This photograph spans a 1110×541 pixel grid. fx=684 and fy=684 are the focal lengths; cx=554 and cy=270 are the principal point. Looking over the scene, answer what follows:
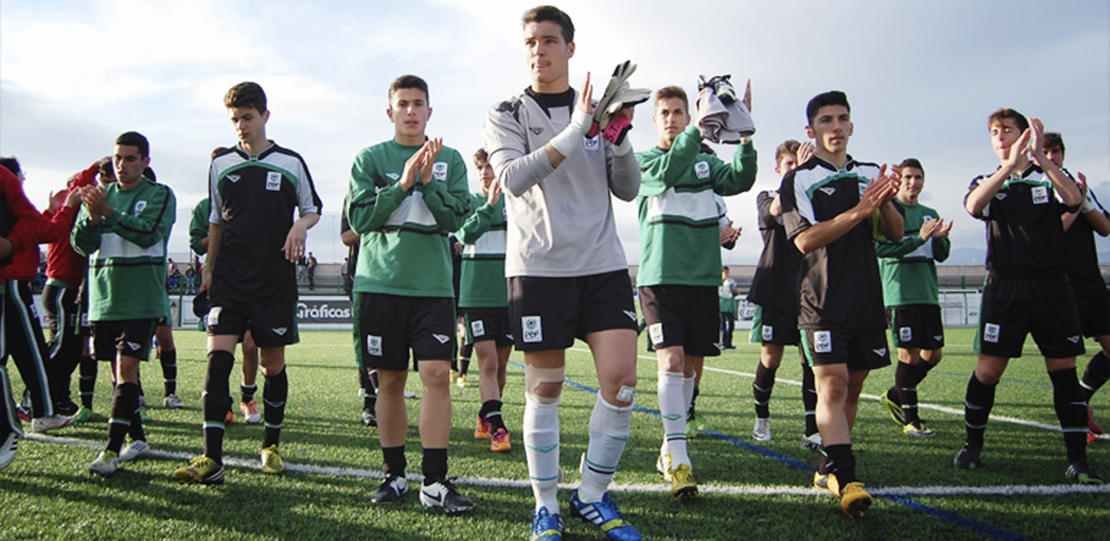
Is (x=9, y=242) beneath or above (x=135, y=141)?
beneath

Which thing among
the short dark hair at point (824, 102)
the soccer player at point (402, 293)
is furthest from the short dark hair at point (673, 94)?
the soccer player at point (402, 293)

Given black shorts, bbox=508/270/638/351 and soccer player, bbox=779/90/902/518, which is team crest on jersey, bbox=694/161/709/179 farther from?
black shorts, bbox=508/270/638/351

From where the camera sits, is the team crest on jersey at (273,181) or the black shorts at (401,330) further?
the team crest on jersey at (273,181)

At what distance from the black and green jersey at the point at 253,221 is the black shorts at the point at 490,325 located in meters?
1.74

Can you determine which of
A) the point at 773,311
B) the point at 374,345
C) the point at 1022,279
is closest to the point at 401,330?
the point at 374,345

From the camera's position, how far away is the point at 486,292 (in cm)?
585

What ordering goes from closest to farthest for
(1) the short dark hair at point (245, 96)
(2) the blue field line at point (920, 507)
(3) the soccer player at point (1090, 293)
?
(2) the blue field line at point (920, 507)
(1) the short dark hair at point (245, 96)
(3) the soccer player at point (1090, 293)

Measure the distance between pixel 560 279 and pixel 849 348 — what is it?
1758 mm

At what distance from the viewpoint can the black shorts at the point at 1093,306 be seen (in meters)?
5.50

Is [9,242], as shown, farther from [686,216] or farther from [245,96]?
[686,216]

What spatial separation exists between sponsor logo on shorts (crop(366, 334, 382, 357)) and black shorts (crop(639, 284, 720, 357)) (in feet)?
5.48

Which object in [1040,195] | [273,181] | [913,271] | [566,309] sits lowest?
[566,309]

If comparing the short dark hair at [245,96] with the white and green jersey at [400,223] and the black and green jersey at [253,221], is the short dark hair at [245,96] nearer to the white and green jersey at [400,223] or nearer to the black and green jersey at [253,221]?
the black and green jersey at [253,221]

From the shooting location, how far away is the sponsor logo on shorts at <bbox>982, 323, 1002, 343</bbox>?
4.44 m
